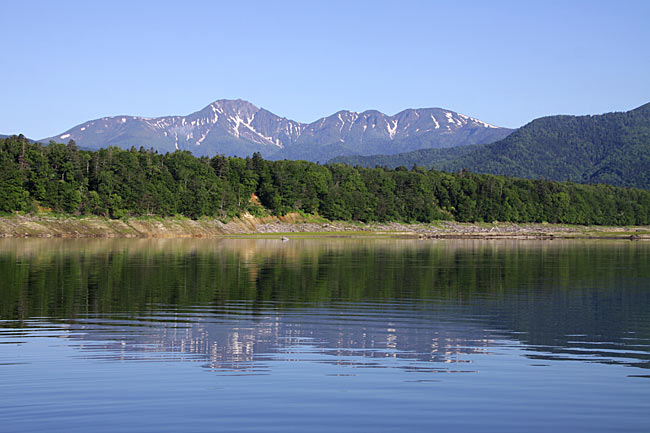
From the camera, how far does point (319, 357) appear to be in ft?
80.0

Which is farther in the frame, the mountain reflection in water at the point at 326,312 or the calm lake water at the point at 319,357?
the mountain reflection in water at the point at 326,312

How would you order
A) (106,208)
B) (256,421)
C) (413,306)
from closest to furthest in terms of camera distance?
(256,421) → (413,306) → (106,208)

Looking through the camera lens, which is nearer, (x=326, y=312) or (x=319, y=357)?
(x=319, y=357)

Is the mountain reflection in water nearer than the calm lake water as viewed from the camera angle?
No

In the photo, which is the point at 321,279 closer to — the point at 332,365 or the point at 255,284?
the point at 255,284

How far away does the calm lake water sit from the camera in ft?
56.0

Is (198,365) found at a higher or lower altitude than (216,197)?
lower

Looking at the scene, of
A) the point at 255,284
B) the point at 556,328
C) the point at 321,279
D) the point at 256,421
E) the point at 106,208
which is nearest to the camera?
the point at 256,421

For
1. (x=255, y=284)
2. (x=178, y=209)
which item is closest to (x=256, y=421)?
(x=255, y=284)

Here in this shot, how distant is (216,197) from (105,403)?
18079 cm

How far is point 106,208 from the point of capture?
166 m

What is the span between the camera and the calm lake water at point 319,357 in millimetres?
17062

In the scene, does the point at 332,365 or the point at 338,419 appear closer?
the point at 338,419

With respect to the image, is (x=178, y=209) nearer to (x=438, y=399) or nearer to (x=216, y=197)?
(x=216, y=197)
